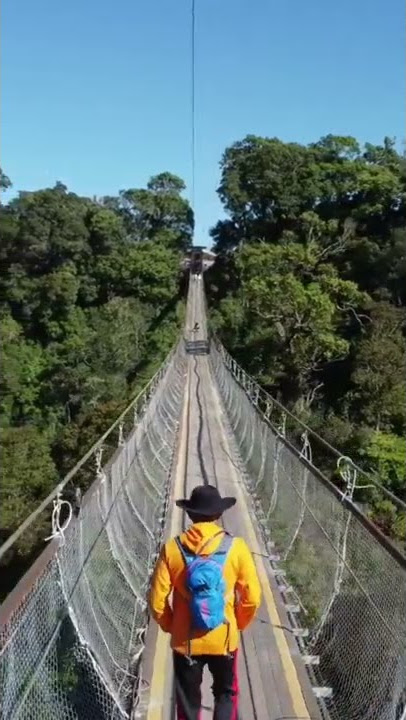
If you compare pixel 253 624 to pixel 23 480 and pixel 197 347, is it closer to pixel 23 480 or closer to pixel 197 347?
pixel 23 480

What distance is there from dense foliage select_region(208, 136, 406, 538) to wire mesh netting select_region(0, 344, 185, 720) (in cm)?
957

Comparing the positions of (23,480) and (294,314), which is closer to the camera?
(23,480)

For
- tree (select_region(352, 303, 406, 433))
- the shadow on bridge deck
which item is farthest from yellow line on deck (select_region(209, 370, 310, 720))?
the shadow on bridge deck

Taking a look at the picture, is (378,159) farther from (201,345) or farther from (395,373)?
(395,373)

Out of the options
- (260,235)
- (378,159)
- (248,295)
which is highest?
(378,159)

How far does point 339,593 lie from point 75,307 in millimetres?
25454

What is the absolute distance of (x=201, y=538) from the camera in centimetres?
182

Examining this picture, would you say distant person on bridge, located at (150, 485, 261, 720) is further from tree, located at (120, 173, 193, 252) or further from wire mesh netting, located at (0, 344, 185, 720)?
tree, located at (120, 173, 193, 252)

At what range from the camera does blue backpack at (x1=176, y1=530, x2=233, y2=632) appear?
70.3 inches

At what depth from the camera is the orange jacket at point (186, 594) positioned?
1831mm

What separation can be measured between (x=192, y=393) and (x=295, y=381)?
8005mm

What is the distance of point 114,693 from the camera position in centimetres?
245

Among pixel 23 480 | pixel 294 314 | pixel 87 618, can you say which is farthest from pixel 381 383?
pixel 87 618

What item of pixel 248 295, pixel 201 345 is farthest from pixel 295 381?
pixel 201 345
